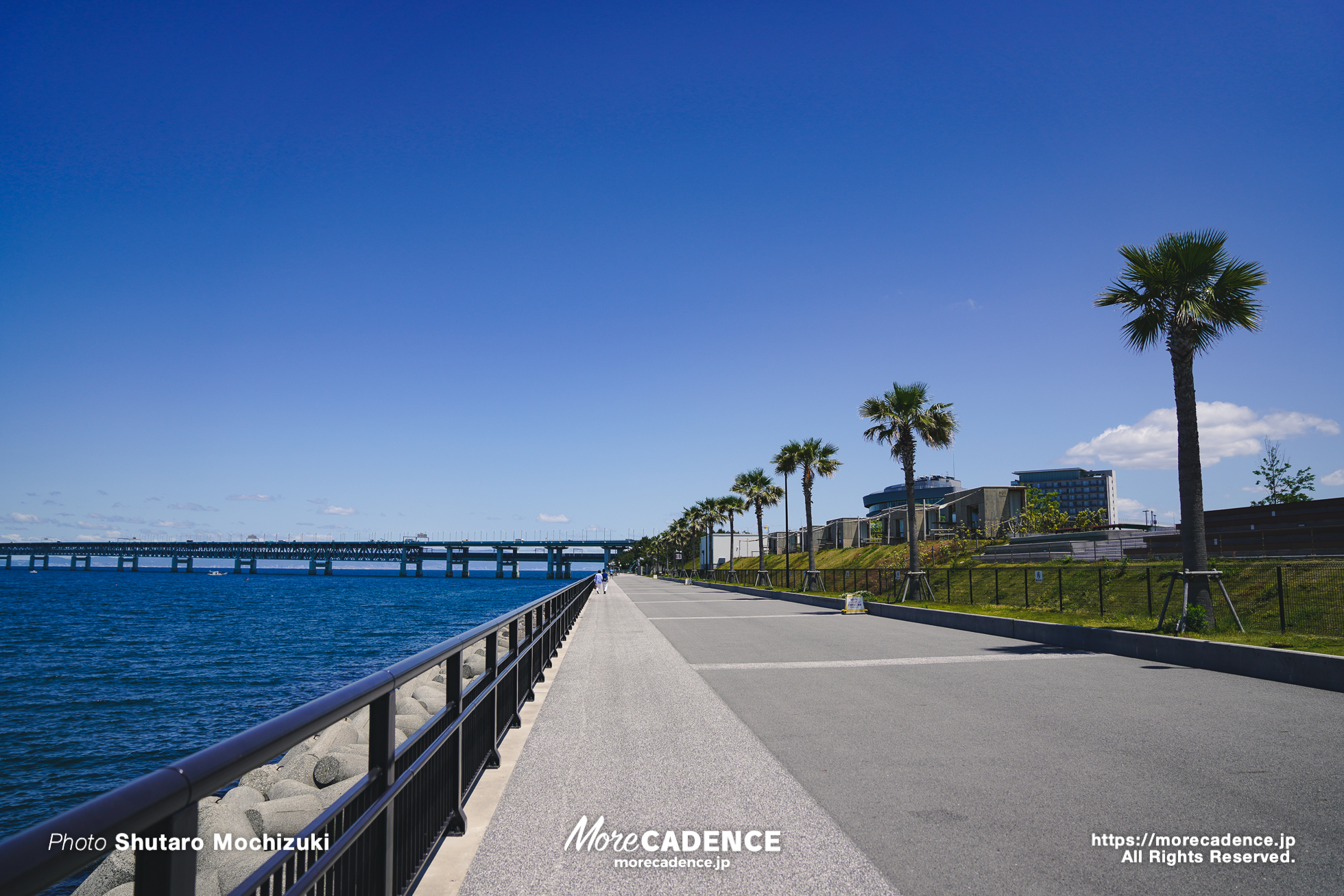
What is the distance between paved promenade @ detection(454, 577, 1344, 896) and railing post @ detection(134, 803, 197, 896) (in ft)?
8.55

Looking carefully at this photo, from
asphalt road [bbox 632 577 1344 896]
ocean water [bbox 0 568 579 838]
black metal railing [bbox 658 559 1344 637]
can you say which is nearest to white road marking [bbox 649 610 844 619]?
black metal railing [bbox 658 559 1344 637]

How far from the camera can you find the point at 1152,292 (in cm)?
1670

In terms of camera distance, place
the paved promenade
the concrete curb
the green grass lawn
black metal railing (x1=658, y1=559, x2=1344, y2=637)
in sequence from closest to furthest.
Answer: the paved promenade, the concrete curb, the green grass lawn, black metal railing (x1=658, y1=559, x2=1344, y2=637)

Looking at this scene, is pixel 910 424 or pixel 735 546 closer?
pixel 910 424

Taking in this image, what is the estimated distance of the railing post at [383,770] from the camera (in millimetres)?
3568

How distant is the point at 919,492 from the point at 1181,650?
12733 cm

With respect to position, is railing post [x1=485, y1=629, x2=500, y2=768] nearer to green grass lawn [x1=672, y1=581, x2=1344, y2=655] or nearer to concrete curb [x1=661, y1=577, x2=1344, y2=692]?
concrete curb [x1=661, y1=577, x2=1344, y2=692]

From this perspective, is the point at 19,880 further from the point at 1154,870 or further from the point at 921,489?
the point at 921,489

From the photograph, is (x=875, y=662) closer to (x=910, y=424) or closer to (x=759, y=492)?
(x=910, y=424)

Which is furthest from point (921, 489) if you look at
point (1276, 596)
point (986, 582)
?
point (1276, 596)

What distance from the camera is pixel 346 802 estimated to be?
3256 millimetres

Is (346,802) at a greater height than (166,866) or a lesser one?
lesser

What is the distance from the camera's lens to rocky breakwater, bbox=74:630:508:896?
17.4 feet

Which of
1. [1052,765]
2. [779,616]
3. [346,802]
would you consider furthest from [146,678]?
[1052,765]
